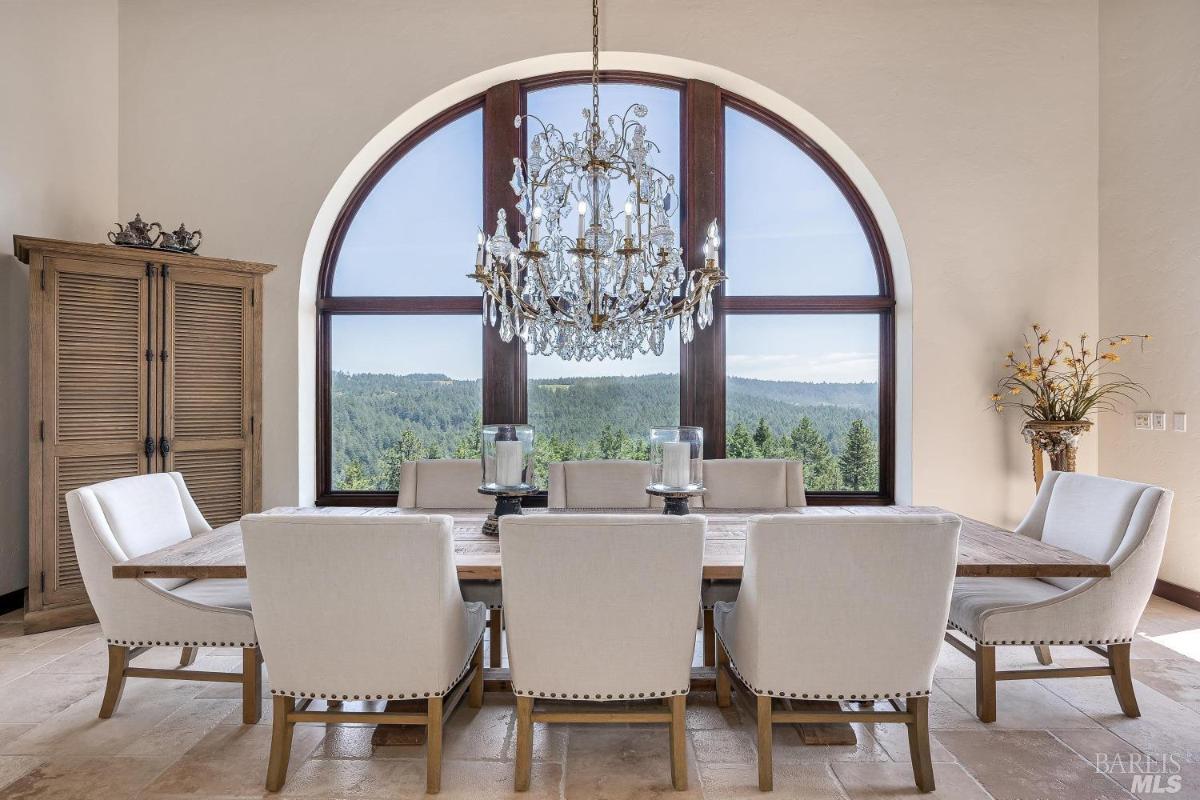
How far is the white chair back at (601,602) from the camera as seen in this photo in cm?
169

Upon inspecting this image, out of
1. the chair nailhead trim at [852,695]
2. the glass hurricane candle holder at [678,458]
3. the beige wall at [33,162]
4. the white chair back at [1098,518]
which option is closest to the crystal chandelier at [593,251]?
the glass hurricane candle holder at [678,458]

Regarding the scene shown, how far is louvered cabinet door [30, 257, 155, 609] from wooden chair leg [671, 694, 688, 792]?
2.92m

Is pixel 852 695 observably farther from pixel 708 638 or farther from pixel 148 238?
pixel 148 238

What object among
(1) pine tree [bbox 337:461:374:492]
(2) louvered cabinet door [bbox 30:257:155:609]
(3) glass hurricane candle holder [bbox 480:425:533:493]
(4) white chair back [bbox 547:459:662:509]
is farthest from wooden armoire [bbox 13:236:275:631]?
(3) glass hurricane candle holder [bbox 480:425:533:493]

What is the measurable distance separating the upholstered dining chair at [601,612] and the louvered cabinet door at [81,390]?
259cm

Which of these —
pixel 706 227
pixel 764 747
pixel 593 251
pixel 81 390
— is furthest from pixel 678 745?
pixel 81 390

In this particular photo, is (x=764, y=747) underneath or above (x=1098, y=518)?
underneath

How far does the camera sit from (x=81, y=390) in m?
3.18

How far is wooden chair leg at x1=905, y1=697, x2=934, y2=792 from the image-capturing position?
6.06 feet

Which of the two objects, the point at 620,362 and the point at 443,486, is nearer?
the point at 443,486

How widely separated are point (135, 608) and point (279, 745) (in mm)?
732

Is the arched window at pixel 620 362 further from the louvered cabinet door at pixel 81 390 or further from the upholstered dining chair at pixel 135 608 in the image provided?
the upholstered dining chair at pixel 135 608

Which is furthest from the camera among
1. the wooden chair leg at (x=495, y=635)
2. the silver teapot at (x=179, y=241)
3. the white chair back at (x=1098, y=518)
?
the silver teapot at (x=179, y=241)

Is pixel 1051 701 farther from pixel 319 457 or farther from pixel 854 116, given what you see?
pixel 319 457
